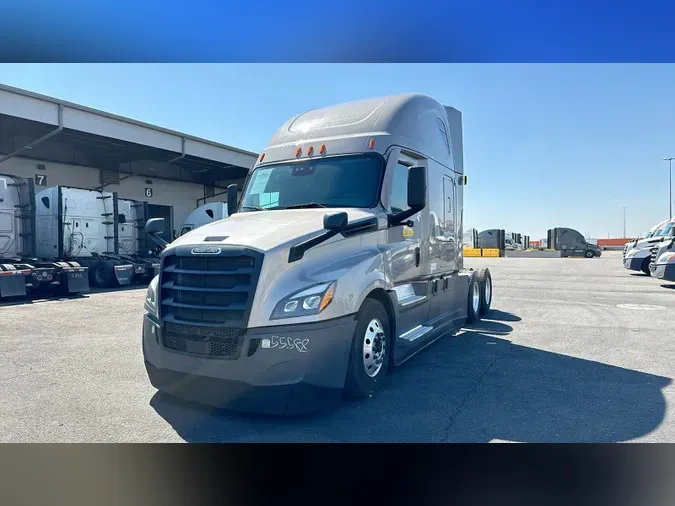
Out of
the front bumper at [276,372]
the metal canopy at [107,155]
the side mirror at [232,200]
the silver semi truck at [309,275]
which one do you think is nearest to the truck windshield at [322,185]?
the silver semi truck at [309,275]

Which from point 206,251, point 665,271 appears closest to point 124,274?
point 206,251

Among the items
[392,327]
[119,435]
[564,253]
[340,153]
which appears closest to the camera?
[119,435]

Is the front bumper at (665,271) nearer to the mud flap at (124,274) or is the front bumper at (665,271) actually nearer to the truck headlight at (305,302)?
the truck headlight at (305,302)

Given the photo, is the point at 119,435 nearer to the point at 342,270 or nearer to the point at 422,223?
the point at 342,270

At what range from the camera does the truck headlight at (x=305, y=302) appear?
403 cm

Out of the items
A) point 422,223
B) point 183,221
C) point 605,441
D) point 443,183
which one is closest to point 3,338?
point 422,223

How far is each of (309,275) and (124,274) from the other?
46.2ft

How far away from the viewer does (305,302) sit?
4.07 metres

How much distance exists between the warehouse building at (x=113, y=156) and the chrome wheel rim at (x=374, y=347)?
46.3ft

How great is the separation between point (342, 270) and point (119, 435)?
234 centimetres

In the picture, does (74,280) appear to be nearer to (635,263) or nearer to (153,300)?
(153,300)

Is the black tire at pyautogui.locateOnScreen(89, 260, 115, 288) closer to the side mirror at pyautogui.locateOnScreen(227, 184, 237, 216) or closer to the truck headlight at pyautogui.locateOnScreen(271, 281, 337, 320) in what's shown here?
the side mirror at pyautogui.locateOnScreen(227, 184, 237, 216)

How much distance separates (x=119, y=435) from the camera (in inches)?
157

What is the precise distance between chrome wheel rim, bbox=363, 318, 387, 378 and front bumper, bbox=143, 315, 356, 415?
0.55 metres
